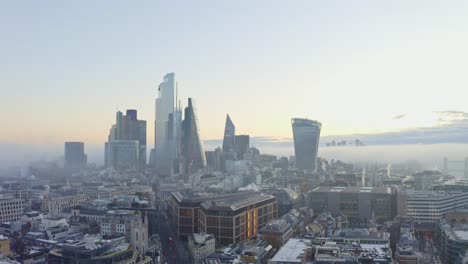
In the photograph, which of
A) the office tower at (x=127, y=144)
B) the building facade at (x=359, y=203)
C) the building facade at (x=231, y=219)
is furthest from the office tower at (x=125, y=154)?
the building facade at (x=231, y=219)

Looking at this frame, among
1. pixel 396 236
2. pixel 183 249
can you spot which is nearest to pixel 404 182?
pixel 396 236

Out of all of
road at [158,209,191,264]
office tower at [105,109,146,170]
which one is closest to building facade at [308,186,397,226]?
road at [158,209,191,264]

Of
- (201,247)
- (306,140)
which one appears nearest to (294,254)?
(201,247)

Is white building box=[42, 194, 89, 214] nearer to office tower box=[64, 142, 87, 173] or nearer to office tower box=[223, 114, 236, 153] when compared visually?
office tower box=[64, 142, 87, 173]

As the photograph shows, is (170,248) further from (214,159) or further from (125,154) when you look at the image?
(125,154)

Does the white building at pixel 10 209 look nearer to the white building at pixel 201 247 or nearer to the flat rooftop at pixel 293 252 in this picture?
the white building at pixel 201 247

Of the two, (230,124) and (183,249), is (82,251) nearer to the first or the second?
(183,249)

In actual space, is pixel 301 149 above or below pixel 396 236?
above
